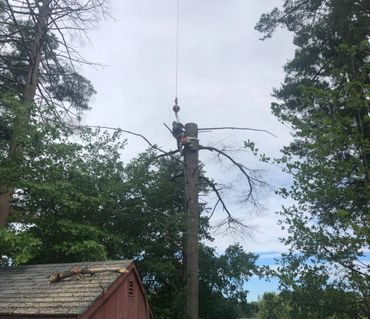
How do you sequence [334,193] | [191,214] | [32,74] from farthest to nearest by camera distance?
[32,74]
[191,214]
[334,193]

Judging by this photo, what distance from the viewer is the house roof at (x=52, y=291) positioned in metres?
8.08

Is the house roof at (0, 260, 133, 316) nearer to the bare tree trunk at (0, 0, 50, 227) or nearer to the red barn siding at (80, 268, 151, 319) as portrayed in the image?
the red barn siding at (80, 268, 151, 319)

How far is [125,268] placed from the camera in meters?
9.48

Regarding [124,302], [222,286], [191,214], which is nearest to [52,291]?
[124,302]

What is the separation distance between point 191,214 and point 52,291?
6084mm

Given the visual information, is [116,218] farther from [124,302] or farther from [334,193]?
[334,193]

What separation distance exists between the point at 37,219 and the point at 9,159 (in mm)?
2201

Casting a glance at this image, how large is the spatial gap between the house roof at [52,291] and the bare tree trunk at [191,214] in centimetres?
407

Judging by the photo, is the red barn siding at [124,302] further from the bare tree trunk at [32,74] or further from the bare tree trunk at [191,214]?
the bare tree trunk at [32,74]

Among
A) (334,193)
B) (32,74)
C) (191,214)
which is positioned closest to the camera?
(334,193)

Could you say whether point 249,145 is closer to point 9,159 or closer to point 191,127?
point 191,127

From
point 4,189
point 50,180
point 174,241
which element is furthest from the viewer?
point 174,241

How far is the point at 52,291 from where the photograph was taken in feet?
29.5

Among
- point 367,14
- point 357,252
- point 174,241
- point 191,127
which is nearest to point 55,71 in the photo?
point 191,127
